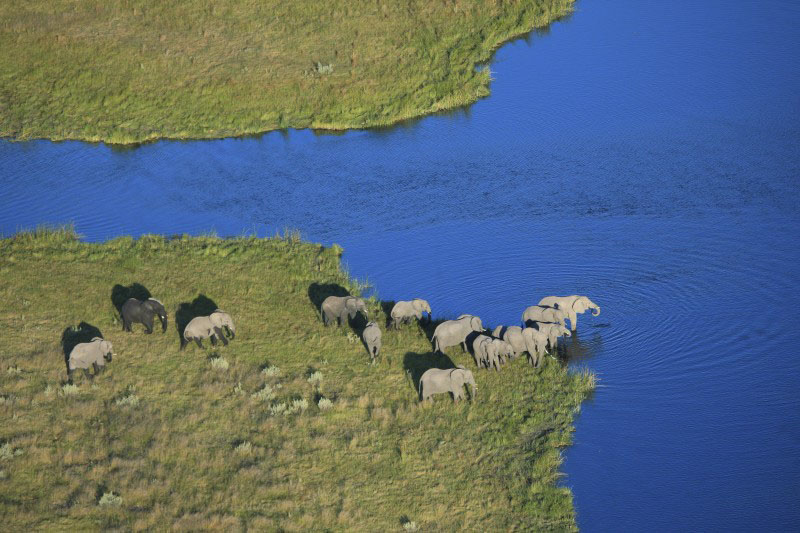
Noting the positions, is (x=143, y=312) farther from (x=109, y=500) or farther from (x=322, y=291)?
(x=109, y=500)

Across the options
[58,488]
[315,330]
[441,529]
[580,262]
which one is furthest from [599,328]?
[58,488]

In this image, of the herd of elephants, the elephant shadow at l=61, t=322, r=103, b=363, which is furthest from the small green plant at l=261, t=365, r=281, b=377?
the elephant shadow at l=61, t=322, r=103, b=363

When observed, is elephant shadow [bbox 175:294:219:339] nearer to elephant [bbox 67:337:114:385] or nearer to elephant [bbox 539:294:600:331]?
elephant [bbox 67:337:114:385]

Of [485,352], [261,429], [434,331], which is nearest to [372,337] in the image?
[434,331]

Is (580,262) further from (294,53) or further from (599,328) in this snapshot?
(294,53)

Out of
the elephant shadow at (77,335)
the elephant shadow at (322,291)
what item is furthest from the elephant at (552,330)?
the elephant shadow at (77,335)

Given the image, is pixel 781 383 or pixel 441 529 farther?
pixel 781 383

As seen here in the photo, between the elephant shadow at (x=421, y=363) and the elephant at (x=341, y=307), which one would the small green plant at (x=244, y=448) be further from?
the elephant at (x=341, y=307)

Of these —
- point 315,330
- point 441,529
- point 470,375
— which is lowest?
point 441,529
